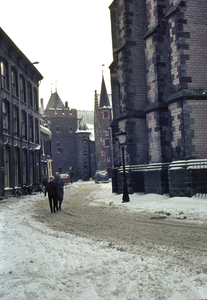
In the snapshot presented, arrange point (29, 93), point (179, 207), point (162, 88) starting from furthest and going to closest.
→ point (29, 93), point (162, 88), point (179, 207)

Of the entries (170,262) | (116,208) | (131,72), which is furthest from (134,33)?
(170,262)

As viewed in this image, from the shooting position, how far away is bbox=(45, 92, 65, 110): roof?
65.2 metres

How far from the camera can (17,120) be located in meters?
24.9

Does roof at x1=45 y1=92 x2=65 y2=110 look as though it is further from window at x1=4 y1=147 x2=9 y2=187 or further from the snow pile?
the snow pile

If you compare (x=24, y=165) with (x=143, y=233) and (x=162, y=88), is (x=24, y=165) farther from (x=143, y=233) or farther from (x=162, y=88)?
(x=143, y=233)

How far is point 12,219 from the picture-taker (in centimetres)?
1057

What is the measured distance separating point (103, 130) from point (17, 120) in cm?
3551

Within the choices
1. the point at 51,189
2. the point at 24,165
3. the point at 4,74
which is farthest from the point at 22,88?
the point at 51,189

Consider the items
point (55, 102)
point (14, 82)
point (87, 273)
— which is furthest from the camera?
point (55, 102)

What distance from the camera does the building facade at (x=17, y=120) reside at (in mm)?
21844

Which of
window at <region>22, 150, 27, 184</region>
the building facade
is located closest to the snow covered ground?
the building facade

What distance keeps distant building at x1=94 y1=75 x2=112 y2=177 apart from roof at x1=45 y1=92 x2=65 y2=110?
26.9 feet

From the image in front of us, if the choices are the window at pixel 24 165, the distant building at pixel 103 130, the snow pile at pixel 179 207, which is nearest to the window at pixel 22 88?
the window at pixel 24 165

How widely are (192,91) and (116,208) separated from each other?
20.1 feet
